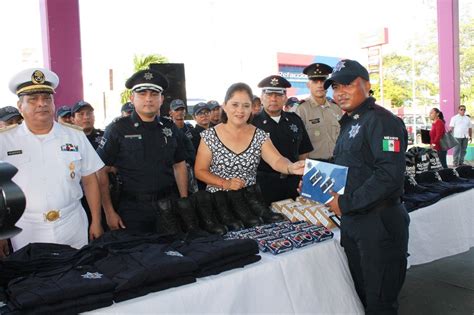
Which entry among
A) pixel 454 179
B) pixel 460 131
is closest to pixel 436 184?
pixel 454 179

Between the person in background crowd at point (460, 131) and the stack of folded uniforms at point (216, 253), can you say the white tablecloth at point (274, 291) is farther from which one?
the person in background crowd at point (460, 131)

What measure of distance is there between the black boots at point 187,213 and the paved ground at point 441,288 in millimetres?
1903

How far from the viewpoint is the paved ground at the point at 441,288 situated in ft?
10.8

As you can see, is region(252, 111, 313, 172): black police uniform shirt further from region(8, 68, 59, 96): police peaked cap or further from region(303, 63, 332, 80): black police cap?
region(8, 68, 59, 96): police peaked cap

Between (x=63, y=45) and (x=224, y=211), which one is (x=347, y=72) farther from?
(x=63, y=45)

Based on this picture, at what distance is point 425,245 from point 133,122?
2244 millimetres

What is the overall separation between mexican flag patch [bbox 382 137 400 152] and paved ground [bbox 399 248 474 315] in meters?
1.81

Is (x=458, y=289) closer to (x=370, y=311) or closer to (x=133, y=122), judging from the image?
(x=370, y=311)

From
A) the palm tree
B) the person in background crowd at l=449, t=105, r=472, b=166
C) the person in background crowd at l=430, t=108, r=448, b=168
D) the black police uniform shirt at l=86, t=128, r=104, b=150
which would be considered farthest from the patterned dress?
the palm tree

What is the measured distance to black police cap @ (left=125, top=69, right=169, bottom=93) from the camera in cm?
260

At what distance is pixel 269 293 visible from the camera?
6.00 ft

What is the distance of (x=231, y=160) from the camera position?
2.64 m

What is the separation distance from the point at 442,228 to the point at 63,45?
17.5 ft

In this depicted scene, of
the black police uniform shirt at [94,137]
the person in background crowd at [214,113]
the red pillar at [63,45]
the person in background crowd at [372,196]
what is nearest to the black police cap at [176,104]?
the person in background crowd at [214,113]
